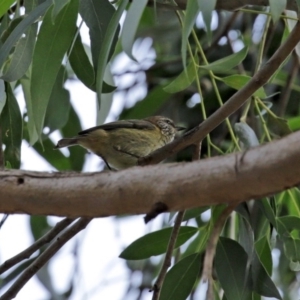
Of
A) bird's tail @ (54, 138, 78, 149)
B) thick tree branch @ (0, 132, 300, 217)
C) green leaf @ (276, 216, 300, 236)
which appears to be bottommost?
thick tree branch @ (0, 132, 300, 217)

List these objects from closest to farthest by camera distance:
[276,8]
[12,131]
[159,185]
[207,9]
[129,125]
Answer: [159,185] < [207,9] < [276,8] < [12,131] < [129,125]

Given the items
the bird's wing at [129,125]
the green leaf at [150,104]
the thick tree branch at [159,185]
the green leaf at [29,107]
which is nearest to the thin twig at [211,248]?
the thick tree branch at [159,185]

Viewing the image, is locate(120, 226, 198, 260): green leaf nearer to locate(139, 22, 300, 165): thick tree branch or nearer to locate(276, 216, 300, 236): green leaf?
locate(276, 216, 300, 236): green leaf

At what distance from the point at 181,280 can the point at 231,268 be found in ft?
0.57

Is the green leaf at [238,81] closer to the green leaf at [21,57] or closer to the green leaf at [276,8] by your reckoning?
the green leaf at [21,57]

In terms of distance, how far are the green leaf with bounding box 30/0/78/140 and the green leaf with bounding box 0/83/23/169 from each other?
0.47 metres

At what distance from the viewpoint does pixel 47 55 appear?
2.31m

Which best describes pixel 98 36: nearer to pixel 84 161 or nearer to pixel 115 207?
pixel 115 207

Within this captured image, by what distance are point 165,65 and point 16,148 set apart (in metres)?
2.09

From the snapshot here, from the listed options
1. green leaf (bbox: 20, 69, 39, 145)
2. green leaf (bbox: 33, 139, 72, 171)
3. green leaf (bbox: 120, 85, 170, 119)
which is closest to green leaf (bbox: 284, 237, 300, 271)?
green leaf (bbox: 20, 69, 39, 145)

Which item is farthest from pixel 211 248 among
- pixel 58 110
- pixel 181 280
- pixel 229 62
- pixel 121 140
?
pixel 121 140

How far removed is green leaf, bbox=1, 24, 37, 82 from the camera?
2.31 meters

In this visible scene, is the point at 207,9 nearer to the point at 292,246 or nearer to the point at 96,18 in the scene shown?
the point at 96,18

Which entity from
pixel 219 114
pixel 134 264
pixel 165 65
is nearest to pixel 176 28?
pixel 165 65
